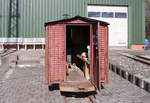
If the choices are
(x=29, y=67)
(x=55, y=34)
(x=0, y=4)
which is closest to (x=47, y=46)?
(x=55, y=34)

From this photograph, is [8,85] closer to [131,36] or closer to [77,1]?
[77,1]

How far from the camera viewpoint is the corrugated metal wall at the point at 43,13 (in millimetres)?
19688

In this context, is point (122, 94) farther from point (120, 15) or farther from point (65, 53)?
point (120, 15)

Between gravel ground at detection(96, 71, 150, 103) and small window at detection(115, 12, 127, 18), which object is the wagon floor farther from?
small window at detection(115, 12, 127, 18)

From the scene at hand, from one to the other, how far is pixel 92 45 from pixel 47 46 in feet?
6.35

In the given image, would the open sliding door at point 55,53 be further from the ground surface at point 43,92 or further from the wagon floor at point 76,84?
the ground surface at point 43,92

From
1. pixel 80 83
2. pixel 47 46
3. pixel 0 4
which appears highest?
pixel 0 4

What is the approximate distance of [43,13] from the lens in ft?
66.0

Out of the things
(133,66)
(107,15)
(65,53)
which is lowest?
(133,66)

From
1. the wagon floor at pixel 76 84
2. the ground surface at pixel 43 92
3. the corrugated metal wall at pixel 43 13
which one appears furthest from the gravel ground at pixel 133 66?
the corrugated metal wall at pixel 43 13

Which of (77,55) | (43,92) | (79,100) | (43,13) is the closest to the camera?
(79,100)

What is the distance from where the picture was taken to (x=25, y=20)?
65.1ft

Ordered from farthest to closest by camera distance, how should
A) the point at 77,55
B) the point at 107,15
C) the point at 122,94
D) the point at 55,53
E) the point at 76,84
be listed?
the point at 107,15 → the point at 77,55 → the point at 122,94 → the point at 55,53 → the point at 76,84

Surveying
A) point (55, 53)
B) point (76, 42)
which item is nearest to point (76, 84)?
point (55, 53)
